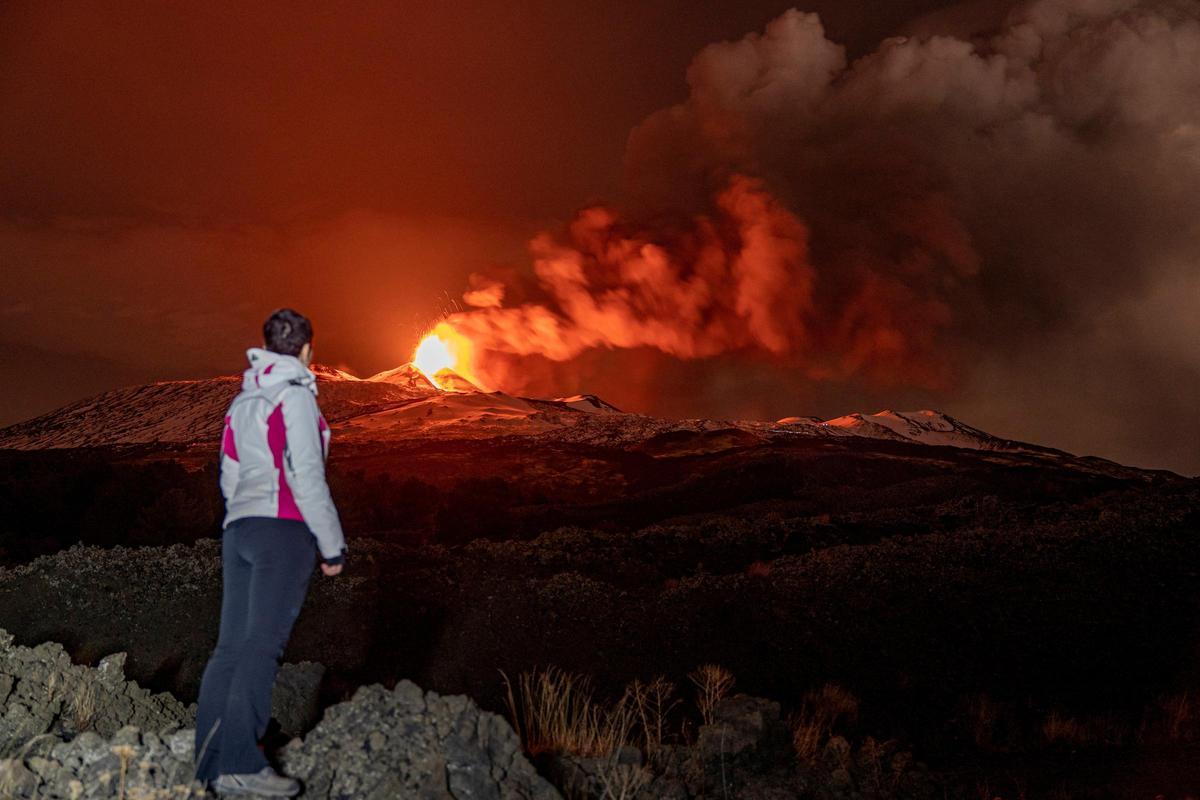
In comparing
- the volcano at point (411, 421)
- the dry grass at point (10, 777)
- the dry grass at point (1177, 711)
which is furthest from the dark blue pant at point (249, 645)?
the volcano at point (411, 421)

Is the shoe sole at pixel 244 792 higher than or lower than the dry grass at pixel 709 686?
higher

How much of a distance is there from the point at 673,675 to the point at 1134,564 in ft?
31.9

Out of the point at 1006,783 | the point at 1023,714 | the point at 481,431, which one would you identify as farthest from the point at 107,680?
the point at 481,431

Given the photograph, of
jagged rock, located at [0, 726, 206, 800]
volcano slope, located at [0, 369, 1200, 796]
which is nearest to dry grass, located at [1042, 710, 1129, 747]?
volcano slope, located at [0, 369, 1200, 796]

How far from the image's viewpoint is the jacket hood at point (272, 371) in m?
3.95

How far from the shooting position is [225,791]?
150 inches

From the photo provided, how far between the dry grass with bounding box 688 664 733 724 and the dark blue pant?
4.29 metres

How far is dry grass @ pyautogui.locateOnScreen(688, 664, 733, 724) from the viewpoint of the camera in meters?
7.67

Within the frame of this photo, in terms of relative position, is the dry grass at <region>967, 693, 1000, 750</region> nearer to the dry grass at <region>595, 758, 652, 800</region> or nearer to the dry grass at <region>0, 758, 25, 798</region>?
the dry grass at <region>595, 758, 652, 800</region>

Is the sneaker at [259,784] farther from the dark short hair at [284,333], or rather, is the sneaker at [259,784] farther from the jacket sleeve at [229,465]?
the dark short hair at [284,333]

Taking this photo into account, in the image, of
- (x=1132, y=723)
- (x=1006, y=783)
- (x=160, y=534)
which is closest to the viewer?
(x=1006, y=783)

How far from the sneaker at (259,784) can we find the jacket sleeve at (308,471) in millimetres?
941

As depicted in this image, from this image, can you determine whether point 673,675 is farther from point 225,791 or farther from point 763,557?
point 763,557

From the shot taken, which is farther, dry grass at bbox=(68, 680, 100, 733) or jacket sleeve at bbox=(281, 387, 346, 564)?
dry grass at bbox=(68, 680, 100, 733)
